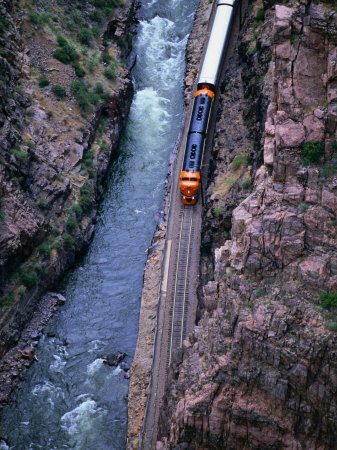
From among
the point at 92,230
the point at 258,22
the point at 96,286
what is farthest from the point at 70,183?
the point at 258,22

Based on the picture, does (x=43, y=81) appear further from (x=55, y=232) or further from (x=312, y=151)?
(x=312, y=151)

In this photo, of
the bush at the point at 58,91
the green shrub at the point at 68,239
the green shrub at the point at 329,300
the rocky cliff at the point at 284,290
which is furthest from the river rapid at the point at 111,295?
the green shrub at the point at 329,300

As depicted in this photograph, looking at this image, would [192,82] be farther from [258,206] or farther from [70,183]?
[258,206]

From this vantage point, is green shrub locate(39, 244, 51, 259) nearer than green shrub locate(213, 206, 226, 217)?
No

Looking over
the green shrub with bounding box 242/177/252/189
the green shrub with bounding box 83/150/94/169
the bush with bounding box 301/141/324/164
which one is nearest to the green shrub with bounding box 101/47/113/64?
the green shrub with bounding box 83/150/94/169

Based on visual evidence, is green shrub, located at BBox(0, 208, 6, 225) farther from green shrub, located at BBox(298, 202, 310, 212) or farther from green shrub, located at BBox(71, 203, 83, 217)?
green shrub, located at BBox(298, 202, 310, 212)
